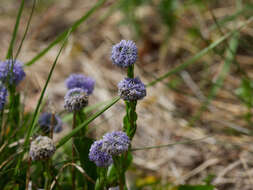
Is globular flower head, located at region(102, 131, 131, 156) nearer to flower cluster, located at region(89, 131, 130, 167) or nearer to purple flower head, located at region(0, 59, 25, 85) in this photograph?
flower cluster, located at region(89, 131, 130, 167)

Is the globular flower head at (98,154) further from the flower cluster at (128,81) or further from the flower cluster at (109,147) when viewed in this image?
the flower cluster at (128,81)

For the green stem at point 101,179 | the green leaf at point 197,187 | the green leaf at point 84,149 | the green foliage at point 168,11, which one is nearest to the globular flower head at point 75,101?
the green leaf at point 84,149

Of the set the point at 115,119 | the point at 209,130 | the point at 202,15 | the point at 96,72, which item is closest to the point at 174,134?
the point at 209,130

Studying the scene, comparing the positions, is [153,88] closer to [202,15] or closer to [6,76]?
[202,15]

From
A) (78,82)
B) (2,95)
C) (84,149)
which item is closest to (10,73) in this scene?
(2,95)

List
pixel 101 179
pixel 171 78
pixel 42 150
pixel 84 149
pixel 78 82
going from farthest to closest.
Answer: pixel 171 78, pixel 78 82, pixel 84 149, pixel 101 179, pixel 42 150

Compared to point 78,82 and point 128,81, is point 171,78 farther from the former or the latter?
point 128,81
